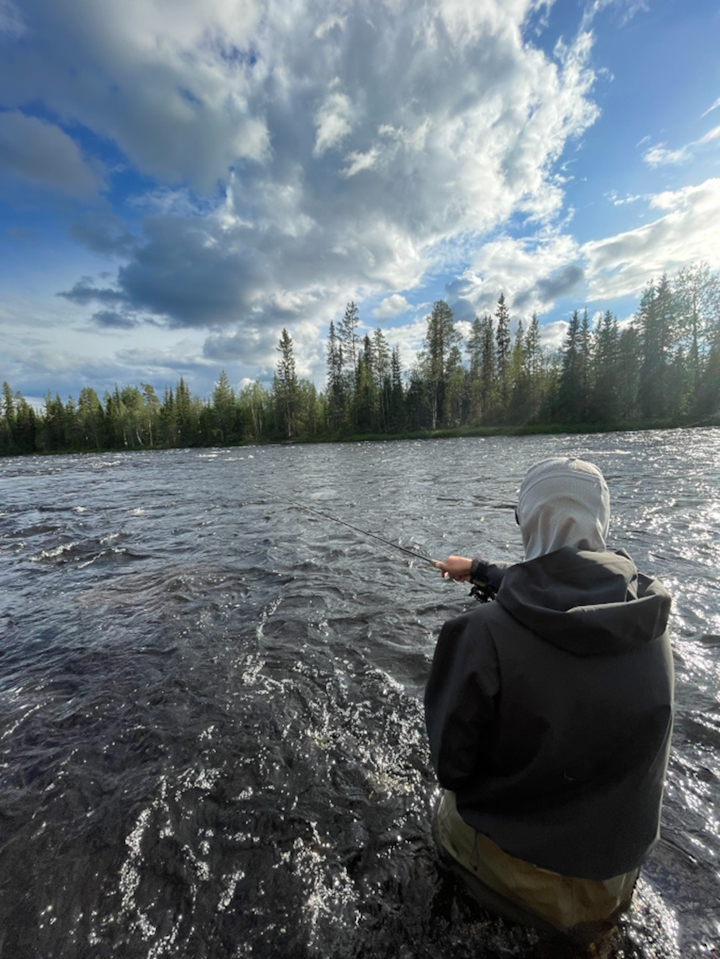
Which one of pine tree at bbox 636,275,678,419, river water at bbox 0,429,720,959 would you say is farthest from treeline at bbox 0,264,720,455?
river water at bbox 0,429,720,959

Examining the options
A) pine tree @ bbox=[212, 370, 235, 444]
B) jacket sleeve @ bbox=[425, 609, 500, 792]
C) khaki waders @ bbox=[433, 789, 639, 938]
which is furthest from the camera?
pine tree @ bbox=[212, 370, 235, 444]

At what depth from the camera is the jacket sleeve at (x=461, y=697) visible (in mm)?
1902

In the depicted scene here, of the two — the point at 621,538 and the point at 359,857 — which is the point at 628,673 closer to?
the point at 359,857

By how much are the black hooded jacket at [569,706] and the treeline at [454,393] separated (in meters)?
58.6

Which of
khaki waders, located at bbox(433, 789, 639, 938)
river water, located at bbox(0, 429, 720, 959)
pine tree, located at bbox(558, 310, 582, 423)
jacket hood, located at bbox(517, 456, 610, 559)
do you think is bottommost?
river water, located at bbox(0, 429, 720, 959)

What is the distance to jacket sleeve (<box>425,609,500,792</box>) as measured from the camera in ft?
6.24

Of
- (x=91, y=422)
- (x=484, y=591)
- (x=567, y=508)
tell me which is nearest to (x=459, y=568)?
(x=484, y=591)

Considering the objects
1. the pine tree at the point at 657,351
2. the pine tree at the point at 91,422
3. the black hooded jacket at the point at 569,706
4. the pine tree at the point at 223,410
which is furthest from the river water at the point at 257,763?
the pine tree at the point at 91,422

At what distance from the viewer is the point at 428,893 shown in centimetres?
255

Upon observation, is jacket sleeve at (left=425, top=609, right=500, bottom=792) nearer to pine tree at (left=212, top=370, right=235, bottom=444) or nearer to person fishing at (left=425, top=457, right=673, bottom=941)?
person fishing at (left=425, top=457, right=673, bottom=941)

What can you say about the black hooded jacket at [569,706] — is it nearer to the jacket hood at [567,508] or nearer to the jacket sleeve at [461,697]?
the jacket sleeve at [461,697]

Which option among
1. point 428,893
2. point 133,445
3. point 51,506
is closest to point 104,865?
point 428,893

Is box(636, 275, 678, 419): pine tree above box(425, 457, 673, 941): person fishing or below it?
above

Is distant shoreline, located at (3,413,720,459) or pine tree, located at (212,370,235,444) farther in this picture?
pine tree, located at (212,370,235,444)
